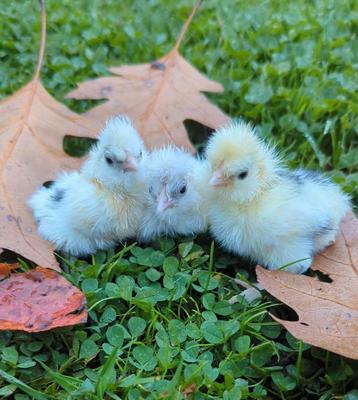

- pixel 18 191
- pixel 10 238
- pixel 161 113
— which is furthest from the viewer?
pixel 161 113

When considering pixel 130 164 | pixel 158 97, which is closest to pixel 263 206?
pixel 130 164

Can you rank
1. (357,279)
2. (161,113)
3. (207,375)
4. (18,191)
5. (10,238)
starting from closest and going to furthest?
1. (207,375)
2. (357,279)
3. (10,238)
4. (18,191)
5. (161,113)

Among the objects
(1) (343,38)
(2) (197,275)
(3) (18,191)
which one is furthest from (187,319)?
(1) (343,38)

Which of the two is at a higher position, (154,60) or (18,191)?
(154,60)

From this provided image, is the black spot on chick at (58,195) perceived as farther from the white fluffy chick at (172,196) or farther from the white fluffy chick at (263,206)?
the white fluffy chick at (263,206)

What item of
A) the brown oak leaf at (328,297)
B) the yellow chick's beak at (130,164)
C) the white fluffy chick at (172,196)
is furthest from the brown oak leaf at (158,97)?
the brown oak leaf at (328,297)

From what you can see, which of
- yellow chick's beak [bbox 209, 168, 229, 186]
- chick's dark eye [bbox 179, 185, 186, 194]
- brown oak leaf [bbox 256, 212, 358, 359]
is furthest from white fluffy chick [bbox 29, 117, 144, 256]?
brown oak leaf [bbox 256, 212, 358, 359]

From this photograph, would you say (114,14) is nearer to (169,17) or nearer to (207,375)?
(169,17)
